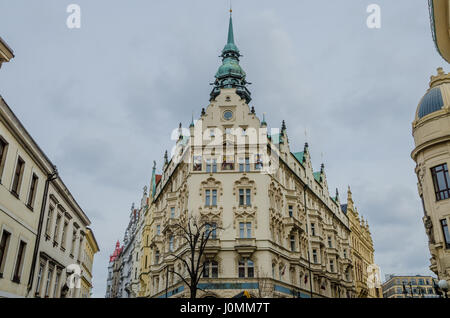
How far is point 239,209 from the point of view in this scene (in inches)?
1802

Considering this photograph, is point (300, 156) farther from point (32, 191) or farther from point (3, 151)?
point (3, 151)

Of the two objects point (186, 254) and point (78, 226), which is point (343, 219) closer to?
point (186, 254)

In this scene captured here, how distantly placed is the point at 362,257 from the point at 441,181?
173ft

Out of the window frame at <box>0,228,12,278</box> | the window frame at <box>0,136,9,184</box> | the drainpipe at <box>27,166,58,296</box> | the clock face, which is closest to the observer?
the window frame at <box>0,136,9,184</box>

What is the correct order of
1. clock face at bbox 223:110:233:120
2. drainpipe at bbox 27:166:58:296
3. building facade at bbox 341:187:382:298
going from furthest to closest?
building facade at bbox 341:187:382:298
clock face at bbox 223:110:233:120
drainpipe at bbox 27:166:58:296

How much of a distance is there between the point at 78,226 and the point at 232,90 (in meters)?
26.0

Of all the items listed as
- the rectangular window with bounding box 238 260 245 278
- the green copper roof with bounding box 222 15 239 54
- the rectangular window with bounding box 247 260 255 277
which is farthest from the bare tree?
the green copper roof with bounding box 222 15 239 54

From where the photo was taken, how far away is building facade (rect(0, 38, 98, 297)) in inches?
815

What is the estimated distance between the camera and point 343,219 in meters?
80.1

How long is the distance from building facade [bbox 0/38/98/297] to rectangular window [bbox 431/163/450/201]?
1273 inches

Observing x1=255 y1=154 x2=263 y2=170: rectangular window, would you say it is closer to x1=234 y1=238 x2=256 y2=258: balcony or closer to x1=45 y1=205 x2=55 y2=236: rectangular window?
x1=234 y1=238 x2=256 y2=258: balcony

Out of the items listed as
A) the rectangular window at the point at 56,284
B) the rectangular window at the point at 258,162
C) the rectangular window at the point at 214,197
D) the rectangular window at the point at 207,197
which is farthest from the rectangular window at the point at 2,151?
the rectangular window at the point at 258,162

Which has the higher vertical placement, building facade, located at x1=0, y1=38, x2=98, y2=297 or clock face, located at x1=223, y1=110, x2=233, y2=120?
clock face, located at x1=223, y1=110, x2=233, y2=120
